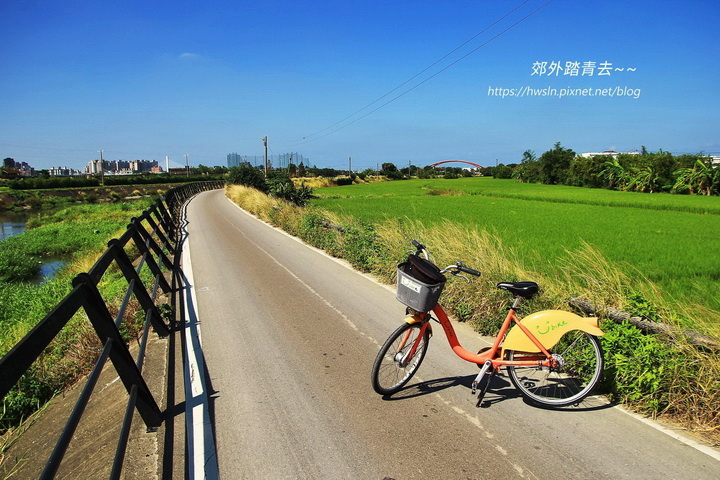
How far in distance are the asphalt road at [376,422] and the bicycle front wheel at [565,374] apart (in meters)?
0.14

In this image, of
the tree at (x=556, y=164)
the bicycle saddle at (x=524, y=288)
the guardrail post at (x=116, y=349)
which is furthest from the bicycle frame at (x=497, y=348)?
the tree at (x=556, y=164)

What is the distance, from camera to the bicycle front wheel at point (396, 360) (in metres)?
3.99

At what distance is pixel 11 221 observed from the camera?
3975 cm

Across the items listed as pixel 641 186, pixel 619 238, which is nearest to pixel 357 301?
pixel 619 238

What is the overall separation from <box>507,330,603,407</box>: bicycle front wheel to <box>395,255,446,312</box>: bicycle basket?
39.4 inches

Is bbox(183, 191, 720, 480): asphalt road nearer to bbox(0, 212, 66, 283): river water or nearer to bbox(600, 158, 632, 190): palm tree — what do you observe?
bbox(0, 212, 66, 283): river water

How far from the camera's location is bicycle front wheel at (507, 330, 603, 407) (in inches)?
153

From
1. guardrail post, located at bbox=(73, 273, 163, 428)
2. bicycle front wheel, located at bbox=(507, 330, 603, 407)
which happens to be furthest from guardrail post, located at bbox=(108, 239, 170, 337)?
bicycle front wheel, located at bbox=(507, 330, 603, 407)

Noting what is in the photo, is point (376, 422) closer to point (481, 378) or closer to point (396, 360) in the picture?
point (396, 360)

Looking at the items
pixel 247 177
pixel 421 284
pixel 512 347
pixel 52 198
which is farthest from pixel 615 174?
pixel 52 198

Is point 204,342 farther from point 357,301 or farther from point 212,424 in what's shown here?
point 357,301

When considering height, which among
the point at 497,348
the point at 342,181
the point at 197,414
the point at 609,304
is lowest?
the point at 197,414

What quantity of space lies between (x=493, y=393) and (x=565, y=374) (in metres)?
0.86

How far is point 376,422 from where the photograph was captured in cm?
368
